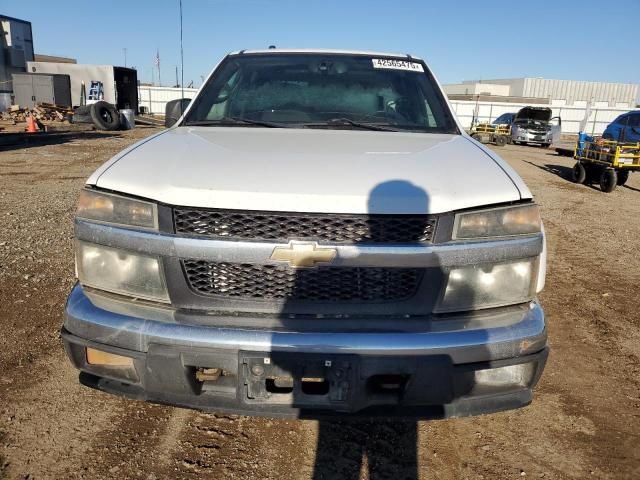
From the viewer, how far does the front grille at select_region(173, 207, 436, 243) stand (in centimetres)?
191

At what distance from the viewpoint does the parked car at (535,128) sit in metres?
25.0

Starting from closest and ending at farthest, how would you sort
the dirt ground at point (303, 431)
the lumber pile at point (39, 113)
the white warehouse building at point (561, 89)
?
the dirt ground at point (303, 431) → the lumber pile at point (39, 113) → the white warehouse building at point (561, 89)

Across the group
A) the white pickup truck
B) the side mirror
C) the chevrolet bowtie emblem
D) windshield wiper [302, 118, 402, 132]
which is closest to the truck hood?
the white pickup truck

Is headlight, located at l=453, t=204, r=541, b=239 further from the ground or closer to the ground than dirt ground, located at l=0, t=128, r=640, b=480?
further from the ground

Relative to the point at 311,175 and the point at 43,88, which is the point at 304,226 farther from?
the point at 43,88

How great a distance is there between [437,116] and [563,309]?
2.18 meters

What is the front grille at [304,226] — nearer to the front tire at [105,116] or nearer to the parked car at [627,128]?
the parked car at [627,128]

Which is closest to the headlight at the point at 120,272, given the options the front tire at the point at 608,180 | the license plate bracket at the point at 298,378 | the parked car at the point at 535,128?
the license plate bracket at the point at 298,378

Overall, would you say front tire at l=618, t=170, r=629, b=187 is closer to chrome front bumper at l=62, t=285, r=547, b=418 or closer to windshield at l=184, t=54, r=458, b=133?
windshield at l=184, t=54, r=458, b=133

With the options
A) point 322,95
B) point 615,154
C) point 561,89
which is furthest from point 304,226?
point 561,89

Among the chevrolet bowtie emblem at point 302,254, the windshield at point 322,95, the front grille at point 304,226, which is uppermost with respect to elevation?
the windshield at point 322,95

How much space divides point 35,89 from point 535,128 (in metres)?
26.9

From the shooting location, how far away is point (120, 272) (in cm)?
206

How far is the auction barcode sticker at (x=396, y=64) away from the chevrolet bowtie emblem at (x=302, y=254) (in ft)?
6.89
